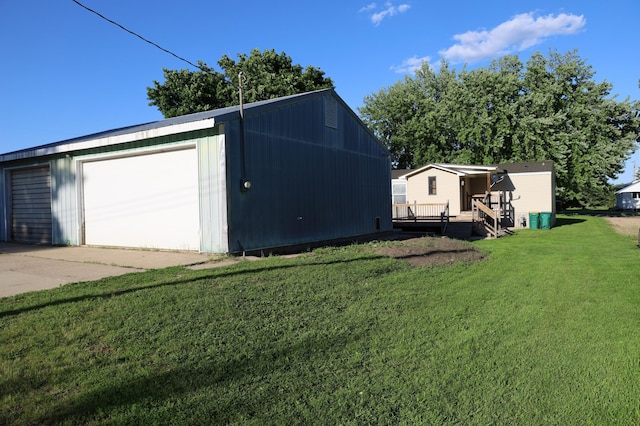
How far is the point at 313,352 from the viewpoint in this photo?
4391 mm

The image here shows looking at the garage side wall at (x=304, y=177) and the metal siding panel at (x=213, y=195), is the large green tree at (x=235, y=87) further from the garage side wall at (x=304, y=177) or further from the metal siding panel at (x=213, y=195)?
the metal siding panel at (x=213, y=195)

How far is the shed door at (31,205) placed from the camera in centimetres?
1334

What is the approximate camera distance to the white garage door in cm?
1035

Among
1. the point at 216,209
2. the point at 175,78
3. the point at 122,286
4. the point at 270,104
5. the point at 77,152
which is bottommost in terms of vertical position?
the point at 122,286

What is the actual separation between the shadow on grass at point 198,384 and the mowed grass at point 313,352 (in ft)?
0.05

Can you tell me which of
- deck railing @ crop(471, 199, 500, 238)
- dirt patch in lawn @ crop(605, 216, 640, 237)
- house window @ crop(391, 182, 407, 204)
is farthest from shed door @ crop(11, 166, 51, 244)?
dirt patch in lawn @ crop(605, 216, 640, 237)

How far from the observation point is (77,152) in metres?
12.3

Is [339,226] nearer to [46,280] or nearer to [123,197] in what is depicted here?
[123,197]

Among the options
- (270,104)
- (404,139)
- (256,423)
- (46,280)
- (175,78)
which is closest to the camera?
(256,423)

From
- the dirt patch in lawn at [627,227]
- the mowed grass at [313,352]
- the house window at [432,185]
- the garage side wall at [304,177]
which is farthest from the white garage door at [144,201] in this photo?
the house window at [432,185]

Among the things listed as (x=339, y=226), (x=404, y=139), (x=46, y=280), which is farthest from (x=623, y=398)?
(x=404, y=139)

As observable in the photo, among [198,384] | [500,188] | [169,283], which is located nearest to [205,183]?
[169,283]

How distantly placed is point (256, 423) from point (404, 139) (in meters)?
38.9

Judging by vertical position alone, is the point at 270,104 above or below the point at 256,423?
above
